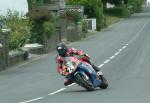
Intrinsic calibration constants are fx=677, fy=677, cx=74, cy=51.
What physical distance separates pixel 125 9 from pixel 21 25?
69430mm

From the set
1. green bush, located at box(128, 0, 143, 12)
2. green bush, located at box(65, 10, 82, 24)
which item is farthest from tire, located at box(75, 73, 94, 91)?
green bush, located at box(128, 0, 143, 12)

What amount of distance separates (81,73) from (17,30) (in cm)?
1811

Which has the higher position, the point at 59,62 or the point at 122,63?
the point at 59,62

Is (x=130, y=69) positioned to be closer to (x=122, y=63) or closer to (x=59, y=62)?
(x=122, y=63)

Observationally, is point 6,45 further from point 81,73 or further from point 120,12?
point 120,12

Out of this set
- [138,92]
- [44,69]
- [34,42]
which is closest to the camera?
[138,92]

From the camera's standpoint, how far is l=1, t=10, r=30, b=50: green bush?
34.0m

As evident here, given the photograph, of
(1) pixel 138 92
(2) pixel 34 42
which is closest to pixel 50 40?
(2) pixel 34 42

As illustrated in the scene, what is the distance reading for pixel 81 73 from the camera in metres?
18.5

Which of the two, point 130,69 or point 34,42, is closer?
point 130,69

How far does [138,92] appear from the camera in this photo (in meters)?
17.4

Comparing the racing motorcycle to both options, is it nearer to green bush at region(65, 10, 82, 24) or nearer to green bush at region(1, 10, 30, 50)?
green bush at region(1, 10, 30, 50)

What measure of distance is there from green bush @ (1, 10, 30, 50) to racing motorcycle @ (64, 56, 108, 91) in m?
15.4

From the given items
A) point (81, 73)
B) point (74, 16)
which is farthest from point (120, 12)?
point (81, 73)
